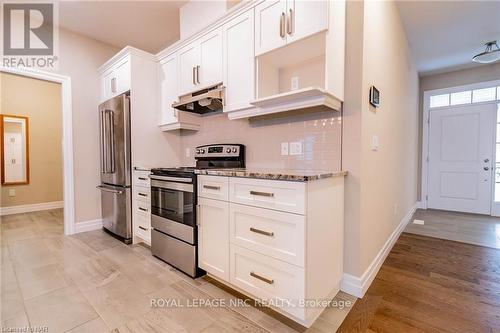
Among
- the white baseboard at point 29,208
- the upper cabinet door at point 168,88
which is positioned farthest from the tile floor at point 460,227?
the white baseboard at point 29,208

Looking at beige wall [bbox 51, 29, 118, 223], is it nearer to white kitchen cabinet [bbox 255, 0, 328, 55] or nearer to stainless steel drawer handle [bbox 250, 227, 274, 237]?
white kitchen cabinet [bbox 255, 0, 328, 55]

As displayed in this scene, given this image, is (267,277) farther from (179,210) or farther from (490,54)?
(490,54)

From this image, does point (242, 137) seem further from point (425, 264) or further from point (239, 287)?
point (425, 264)

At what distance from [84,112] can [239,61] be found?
265 cm

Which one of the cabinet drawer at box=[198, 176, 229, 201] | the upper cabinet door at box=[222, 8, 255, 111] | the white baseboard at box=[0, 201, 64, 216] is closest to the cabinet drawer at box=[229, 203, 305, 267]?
the cabinet drawer at box=[198, 176, 229, 201]

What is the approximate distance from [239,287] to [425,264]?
1.92 metres

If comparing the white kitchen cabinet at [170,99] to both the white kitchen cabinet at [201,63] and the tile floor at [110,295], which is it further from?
the tile floor at [110,295]

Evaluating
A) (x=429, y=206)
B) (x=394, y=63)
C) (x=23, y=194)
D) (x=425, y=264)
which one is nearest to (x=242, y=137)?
(x=394, y=63)

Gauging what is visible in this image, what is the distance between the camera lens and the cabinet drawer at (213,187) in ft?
5.62

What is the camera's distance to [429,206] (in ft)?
15.5

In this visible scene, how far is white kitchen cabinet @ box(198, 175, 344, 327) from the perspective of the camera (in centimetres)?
133

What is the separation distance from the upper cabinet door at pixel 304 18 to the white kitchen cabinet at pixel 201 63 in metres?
0.80

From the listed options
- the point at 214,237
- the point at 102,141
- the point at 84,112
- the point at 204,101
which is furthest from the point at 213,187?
the point at 84,112

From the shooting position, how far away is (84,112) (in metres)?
3.36
